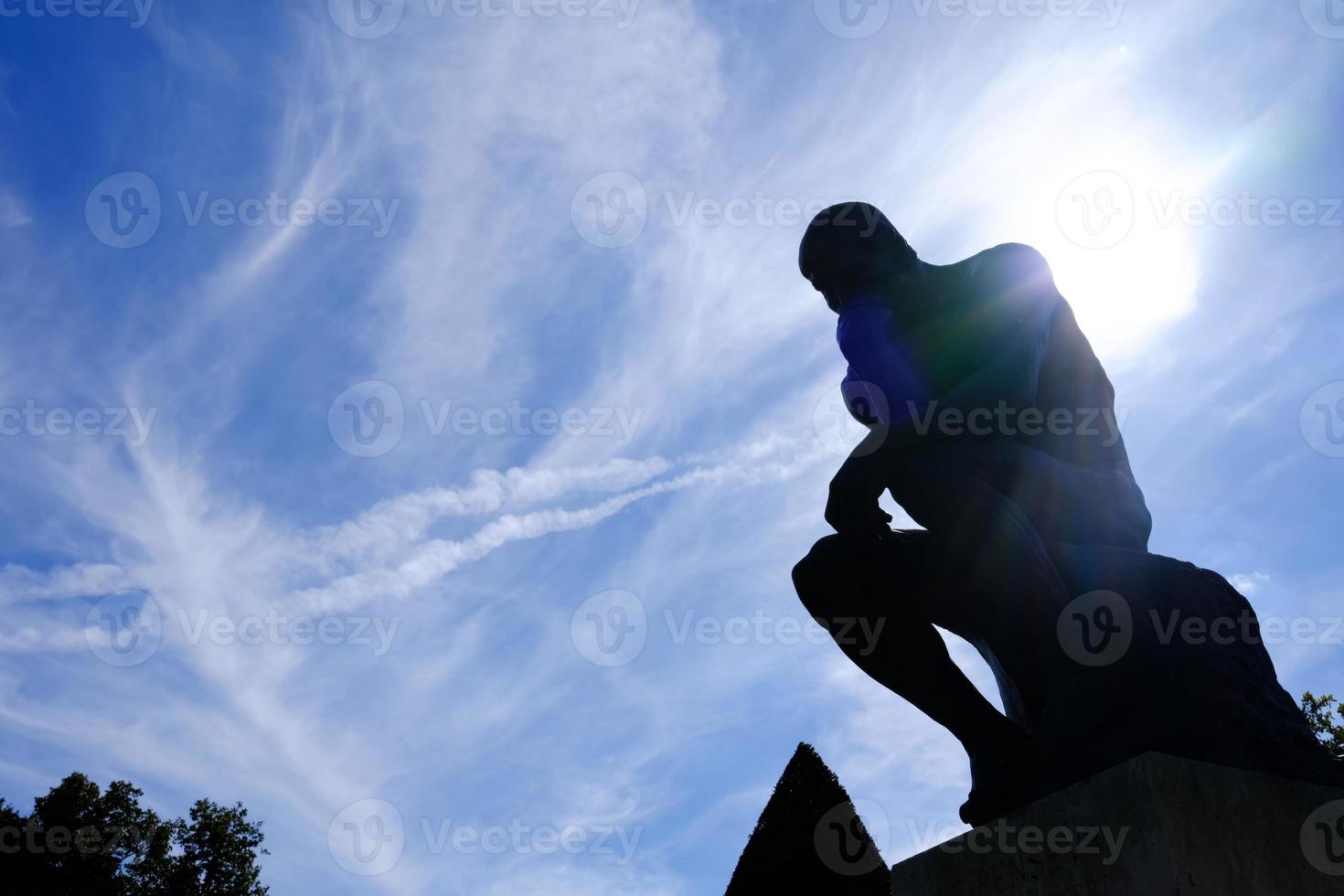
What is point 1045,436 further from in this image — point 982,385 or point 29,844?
point 29,844

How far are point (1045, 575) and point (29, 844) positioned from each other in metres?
46.4

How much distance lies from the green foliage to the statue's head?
45.1m

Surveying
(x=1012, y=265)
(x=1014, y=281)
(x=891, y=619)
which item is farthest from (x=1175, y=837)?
(x=1012, y=265)

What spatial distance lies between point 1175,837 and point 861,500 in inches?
79.6

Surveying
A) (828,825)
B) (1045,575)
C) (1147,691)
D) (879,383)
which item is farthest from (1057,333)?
(828,825)

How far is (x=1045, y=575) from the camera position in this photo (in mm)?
4715

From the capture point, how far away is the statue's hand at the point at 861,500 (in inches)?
205

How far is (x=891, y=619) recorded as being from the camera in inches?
209

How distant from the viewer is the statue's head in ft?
19.6

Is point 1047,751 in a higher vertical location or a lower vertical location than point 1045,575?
lower
